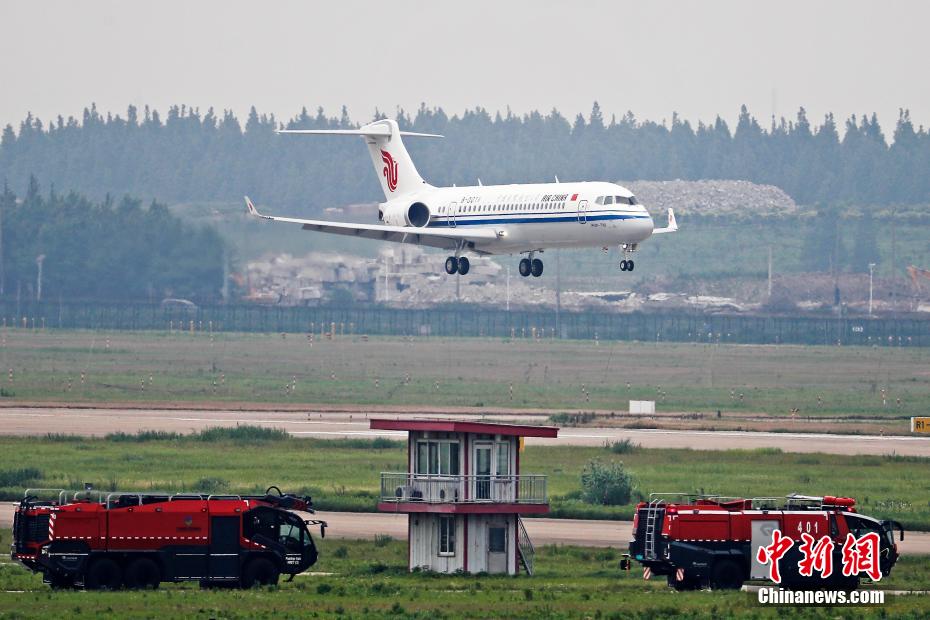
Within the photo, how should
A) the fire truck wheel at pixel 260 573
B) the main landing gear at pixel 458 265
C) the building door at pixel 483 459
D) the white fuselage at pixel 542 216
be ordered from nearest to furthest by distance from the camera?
the fire truck wheel at pixel 260 573 < the building door at pixel 483 459 < the white fuselage at pixel 542 216 < the main landing gear at pixel 458 265

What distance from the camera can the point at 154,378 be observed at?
126375 mm

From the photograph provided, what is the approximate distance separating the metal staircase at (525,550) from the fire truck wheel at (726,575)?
21.5 ft

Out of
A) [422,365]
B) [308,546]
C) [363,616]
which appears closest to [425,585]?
[308,546]

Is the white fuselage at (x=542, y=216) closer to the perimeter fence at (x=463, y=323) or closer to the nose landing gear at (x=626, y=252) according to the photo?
the nose landing gear at (x=626, y=252)

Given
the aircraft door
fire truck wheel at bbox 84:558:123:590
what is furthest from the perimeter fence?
fire truck wheel at bbox 84:558:123:590

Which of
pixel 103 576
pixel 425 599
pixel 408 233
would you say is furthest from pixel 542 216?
pixel 103 576

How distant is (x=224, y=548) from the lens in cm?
4575

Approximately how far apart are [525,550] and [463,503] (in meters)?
2.63

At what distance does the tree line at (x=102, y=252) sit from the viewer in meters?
145

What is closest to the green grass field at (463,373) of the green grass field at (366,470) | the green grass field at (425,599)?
the green grass field at (366,470)

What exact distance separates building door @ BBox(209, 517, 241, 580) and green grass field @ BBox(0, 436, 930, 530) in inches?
756

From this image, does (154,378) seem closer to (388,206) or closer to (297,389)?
(297,389)

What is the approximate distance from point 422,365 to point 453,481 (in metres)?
88.7

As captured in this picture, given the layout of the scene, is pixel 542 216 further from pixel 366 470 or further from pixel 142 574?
pixel 142 574
